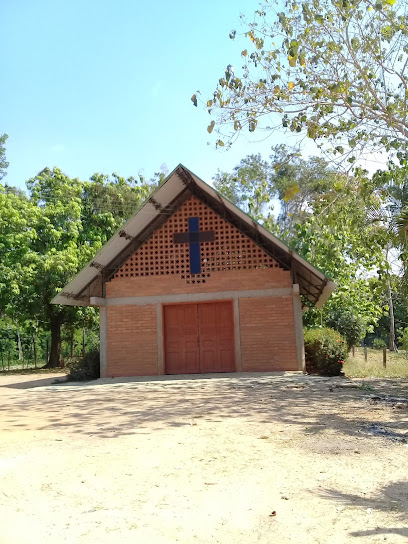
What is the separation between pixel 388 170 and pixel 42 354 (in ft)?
92.6

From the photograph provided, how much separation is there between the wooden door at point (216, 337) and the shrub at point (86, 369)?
3.30m

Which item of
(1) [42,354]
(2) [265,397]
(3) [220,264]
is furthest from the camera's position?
(1) [42,354]

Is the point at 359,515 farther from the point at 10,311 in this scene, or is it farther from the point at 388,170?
the point at 10,311

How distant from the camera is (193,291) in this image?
14.9 metres

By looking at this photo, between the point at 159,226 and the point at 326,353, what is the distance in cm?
629

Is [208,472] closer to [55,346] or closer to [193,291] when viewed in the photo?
[193,291]

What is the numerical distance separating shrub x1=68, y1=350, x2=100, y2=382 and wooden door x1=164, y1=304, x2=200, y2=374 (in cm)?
227

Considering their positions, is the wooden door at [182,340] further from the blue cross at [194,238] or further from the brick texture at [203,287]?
the blue cross at [194,238]

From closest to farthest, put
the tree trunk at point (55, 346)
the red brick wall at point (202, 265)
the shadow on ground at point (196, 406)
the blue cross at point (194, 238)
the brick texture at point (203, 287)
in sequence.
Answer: the shadow on ground at point (196, 406)
the brick texture at point (203, 287)
the red brick wall at point (202, 265)
the blue cross at point (194, 238)
the tree trunk at point (55, 346)

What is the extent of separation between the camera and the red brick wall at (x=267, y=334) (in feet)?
46.9

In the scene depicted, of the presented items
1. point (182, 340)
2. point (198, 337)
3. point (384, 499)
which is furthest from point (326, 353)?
point (384, 499)

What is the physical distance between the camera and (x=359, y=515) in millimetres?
3645

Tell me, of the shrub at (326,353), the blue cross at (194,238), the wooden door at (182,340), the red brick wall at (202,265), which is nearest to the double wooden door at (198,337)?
the wooden door at (182,340)

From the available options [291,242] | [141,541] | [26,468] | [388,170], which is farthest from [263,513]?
[291,242]
